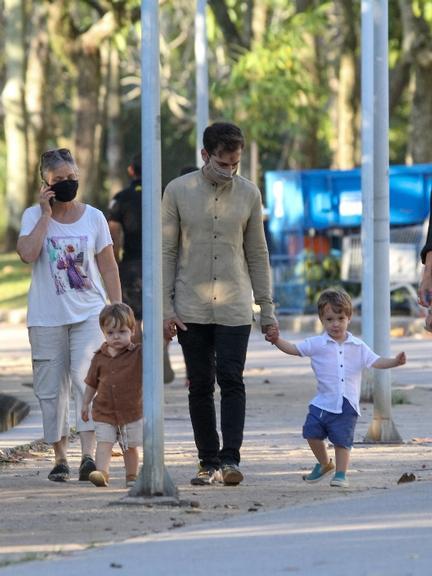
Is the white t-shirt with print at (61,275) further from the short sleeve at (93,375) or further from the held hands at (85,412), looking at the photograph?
the held hands at (85,412)

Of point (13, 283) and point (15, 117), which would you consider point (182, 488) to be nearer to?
point (13, 283)

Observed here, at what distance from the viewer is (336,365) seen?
9469 mm

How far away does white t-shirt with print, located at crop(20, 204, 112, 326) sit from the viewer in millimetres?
9711

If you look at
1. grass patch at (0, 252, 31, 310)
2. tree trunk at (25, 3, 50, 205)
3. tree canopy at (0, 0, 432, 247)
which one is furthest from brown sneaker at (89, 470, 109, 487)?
tree trunk at (25, 3, 50, 205)

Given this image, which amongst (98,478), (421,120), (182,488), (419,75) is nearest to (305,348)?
(182,488)

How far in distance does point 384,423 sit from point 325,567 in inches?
203

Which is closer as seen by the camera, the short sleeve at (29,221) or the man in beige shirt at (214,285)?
the man in beige shirt at (214,285)

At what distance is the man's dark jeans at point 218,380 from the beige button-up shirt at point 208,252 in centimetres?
8

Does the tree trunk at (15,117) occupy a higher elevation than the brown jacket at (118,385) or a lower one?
higher

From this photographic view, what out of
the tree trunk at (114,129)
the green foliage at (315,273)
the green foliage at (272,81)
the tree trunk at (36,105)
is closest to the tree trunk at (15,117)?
the tree trunk at (36,105)

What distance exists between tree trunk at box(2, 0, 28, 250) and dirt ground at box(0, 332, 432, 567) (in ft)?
100

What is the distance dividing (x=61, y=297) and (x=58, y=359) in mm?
338

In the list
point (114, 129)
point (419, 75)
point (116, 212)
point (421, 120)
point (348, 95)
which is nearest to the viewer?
point (116, 212)

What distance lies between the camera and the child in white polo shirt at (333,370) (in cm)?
940
